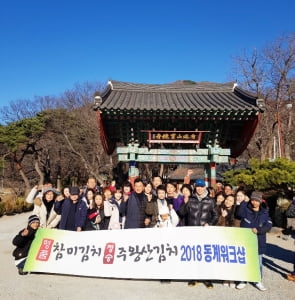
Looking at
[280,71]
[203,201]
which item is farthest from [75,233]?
[280,71]

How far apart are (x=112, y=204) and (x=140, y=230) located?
3.12 ft

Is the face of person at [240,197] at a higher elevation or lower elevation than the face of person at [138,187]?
lower

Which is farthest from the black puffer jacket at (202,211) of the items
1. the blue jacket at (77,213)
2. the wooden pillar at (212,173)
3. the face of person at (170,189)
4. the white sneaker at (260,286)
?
the wooden pillar at (212,173)

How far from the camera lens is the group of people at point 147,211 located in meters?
4.66

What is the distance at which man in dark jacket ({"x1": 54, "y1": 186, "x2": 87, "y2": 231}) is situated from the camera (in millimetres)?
5223

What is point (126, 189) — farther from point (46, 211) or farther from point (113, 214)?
point (46, 211)

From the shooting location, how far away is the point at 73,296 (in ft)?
13.1

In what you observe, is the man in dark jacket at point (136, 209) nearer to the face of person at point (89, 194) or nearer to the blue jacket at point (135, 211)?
the blue jacket at point (135, 211)

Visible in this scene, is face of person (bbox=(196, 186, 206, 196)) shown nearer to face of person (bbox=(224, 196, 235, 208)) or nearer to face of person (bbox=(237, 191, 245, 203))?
face of person (bbox=(224, 196, 235, 208))

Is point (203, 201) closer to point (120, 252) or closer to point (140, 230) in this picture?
point (140, 230)

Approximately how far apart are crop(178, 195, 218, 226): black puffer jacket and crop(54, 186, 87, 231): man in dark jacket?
1.94 metres

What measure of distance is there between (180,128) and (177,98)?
2122 millimetres

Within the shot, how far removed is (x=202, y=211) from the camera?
475 centimetres

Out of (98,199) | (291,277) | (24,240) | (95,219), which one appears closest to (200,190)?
(98,199)
